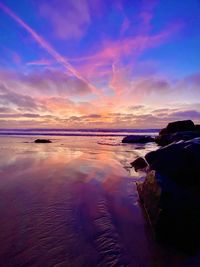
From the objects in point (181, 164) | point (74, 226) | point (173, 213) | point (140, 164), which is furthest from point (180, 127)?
point (74, 226)

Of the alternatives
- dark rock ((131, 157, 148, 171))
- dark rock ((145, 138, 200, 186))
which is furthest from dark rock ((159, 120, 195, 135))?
dark rock ((145, 138, 200, 186))

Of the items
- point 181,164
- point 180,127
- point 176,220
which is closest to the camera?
point 176,220

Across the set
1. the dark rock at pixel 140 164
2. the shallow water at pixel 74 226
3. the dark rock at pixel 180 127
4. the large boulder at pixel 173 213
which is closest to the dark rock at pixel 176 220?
the large boulder at pixel 173 213

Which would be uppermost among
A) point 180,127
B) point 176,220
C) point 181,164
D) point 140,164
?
point 180,127

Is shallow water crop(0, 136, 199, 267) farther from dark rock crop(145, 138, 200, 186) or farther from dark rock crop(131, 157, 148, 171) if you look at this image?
dark rock crop(131, 157, 148, 171)

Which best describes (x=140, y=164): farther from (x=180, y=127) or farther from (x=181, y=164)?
(x=180, y=127)

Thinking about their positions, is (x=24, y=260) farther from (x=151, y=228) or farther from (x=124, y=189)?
(x=124, y=189)

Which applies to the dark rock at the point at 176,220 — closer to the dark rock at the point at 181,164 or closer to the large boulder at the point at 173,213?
the large boulder at the point at 173,213

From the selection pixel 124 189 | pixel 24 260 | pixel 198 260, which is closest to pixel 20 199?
pixel 24 260

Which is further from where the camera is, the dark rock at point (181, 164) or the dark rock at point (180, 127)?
the dark rock at point (180, 127)

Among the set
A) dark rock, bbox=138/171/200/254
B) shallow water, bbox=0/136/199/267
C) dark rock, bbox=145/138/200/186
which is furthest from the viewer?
dark rock, bbox=145/138/200/186

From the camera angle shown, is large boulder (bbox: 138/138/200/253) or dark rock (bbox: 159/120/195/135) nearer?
large boulder (bbox: 138/138/200/253)

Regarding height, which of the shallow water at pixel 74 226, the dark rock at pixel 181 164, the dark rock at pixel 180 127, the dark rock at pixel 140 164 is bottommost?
the shallow water at pixel 74 226

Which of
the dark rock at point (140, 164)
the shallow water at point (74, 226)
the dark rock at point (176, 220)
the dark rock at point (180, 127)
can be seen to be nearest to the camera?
the shallow water at point (74, 226)
